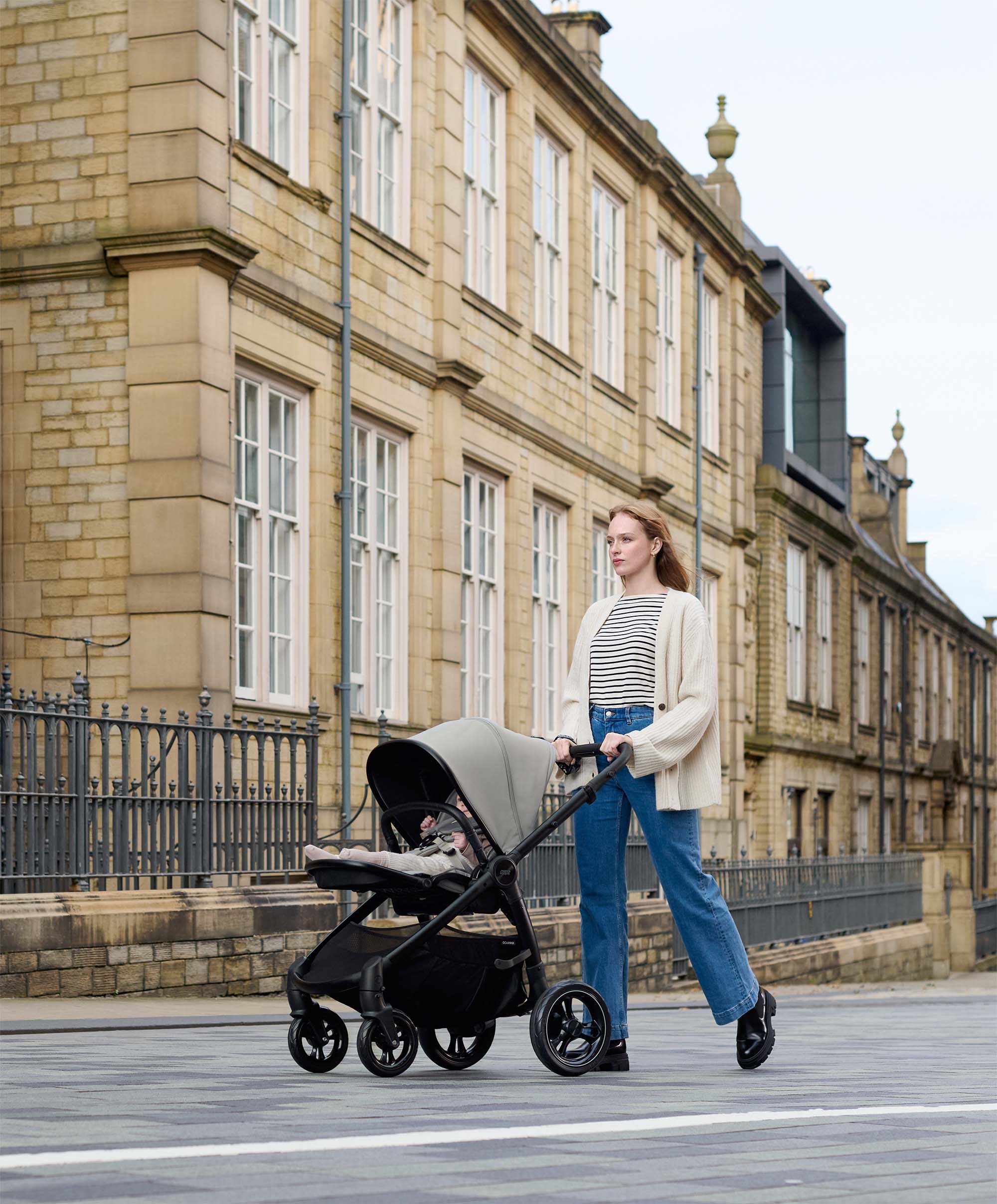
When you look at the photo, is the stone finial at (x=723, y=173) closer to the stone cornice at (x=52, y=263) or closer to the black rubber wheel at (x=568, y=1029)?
the stone cornice at (x=52, y=263)

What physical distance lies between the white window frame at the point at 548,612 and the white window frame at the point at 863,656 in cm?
2134

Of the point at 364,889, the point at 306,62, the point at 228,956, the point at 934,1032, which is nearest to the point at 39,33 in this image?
the point at 306,62

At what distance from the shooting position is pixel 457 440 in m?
21.3

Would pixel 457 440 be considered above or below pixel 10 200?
below

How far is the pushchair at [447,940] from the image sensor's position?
6695mm

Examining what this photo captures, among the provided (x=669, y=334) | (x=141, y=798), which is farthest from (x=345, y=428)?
(x=669, y=334)

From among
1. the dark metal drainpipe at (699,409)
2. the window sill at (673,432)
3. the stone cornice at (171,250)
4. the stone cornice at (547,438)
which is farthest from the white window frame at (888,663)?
the stone cornice at (171,250)

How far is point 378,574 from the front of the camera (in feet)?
64.6

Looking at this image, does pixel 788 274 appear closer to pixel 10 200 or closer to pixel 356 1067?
pixel 10 200

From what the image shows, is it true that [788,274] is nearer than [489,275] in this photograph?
No

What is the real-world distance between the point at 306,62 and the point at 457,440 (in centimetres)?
445

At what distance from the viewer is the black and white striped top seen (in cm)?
739

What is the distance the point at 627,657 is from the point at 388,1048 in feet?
5.55

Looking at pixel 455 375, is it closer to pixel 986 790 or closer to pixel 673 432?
pixel 673 432
